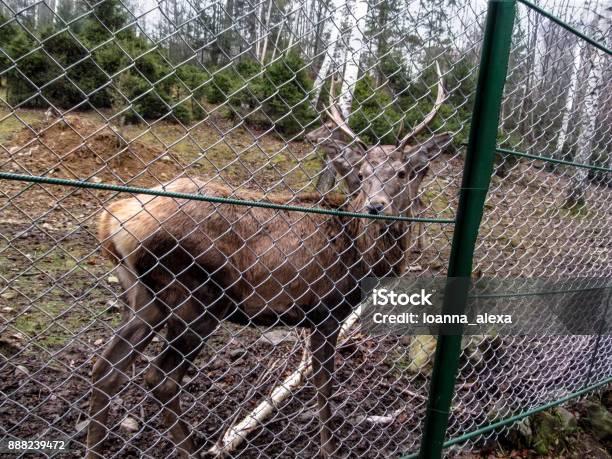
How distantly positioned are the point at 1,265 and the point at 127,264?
2.51m

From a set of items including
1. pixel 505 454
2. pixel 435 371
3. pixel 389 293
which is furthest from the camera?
pixel 505 454

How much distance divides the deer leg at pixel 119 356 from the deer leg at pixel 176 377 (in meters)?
0.14

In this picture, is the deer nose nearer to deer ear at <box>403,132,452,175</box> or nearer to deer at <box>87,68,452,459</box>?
deer at <box>87,68,452,459</box>

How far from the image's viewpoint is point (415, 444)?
3250 millimetres

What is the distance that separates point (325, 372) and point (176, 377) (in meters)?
1.12

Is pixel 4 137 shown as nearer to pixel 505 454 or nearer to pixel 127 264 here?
pixel 127 264

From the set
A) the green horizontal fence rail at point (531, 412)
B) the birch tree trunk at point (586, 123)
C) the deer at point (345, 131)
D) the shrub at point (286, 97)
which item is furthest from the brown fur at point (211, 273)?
the shrub at point (286, 97)

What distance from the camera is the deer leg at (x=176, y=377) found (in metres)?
2.89

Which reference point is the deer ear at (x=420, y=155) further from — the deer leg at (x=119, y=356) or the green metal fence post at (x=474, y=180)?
the deer leg at (x=119, y=356)

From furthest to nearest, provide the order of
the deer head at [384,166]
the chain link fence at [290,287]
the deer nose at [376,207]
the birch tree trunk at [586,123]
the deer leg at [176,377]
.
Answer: the birch tree trunk at [586,123] → the deer head at [384,166] → the deer nose at [376,207] → the deer leg at [176,377] → the chain link fence at [290,287]

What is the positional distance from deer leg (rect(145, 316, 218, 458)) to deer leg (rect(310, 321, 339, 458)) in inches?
32.2

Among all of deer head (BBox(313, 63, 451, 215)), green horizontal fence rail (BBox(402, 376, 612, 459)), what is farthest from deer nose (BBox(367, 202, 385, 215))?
green horizontal fence rail (BBox(402, 376, 612, 459))

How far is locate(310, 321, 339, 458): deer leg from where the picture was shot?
322 cm

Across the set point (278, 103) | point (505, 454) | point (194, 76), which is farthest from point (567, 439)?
point (278, 103)
